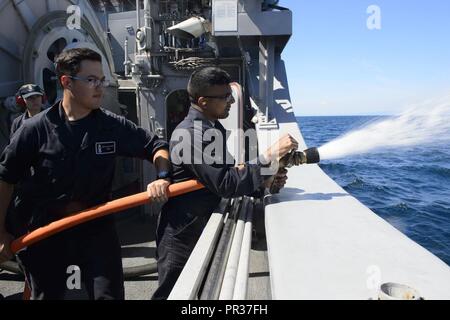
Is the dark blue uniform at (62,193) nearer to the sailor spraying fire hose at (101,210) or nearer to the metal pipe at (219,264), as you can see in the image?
the sailor spraying fire hose at (101,210)

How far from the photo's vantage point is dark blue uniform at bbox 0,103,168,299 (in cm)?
238

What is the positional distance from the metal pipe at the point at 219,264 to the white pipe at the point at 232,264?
4cm

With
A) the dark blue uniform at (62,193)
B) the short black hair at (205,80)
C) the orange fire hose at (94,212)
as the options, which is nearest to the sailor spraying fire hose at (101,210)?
the orange fire hose at (94,212)

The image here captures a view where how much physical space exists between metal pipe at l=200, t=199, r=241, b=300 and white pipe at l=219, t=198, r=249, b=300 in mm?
36

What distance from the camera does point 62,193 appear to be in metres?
2.46

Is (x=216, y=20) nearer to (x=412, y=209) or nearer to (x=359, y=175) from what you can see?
(x=412, y=209)

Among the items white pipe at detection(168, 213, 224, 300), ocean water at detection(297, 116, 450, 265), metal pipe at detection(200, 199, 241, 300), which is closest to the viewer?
white pipe at detection(168, 213, 224, 300)

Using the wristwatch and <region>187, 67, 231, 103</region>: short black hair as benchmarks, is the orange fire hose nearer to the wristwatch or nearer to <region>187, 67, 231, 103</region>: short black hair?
the wristwatch

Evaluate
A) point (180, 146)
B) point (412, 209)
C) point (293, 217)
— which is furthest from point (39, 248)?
point (412, 209)

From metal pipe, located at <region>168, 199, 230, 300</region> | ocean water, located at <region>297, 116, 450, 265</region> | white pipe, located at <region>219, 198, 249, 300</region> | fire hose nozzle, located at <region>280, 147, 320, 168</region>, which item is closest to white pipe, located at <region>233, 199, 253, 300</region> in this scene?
white pipe, located at <region>219, 198, 249, 300</region>

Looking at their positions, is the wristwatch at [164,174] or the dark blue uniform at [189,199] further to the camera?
the wristwatch at [164,174]

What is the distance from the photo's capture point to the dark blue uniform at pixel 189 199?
7.29 feet

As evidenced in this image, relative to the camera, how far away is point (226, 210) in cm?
267

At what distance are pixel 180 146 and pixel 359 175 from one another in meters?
15.0
